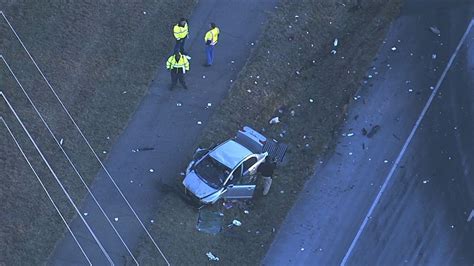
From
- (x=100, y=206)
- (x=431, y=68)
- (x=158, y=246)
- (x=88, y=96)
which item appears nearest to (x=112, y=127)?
(x=88, y=96)

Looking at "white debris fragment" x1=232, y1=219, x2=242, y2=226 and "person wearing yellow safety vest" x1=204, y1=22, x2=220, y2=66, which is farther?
"person wearing yellow safety vest" x1=204, y1=22, x2=220, y2=66

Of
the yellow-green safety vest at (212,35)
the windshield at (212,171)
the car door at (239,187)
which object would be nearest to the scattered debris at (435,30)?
the yellow-green safety vest at (212,35)

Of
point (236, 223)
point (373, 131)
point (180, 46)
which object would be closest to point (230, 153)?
point (236, 223)

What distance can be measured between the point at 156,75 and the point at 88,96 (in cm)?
242

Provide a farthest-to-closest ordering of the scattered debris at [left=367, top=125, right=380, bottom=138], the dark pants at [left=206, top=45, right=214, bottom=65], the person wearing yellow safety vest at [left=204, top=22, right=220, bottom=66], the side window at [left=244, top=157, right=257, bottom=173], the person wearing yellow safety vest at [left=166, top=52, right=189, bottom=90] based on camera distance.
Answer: the dark pants at [left=206, top=45, right=214, bottom=65] < the scattered debris at [left=367, top=125, right=380, bottom=138] < the person wearing yellow safety vest at [left=204, top=22, right=220, bottom=66] < the person wearing yellow safety vest at [left=166, top=52, right=189, bottom=90] < the side window at [left=244, top=157, right=257, bottom=173]

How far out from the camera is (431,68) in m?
24.5

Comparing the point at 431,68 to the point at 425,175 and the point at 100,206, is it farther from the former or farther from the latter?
the point at 100,206

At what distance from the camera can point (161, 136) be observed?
2180 centimetres

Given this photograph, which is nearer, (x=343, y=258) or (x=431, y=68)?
(x=343, y=258)

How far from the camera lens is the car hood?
65.3 ft

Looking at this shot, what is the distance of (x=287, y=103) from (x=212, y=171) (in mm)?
4404

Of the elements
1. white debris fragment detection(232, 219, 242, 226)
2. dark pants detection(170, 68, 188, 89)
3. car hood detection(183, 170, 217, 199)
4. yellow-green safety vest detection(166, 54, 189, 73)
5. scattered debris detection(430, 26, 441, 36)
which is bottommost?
white debris fragment detection(232, 219, 242, 226)

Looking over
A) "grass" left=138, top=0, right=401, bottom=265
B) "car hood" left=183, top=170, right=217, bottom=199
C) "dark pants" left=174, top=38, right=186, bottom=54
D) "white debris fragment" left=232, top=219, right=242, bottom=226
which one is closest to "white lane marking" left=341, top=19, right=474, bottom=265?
"grass" left=138, top=0, right=401, bottom=265

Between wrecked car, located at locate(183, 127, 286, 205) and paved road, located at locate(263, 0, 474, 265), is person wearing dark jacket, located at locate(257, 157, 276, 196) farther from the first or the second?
paved road, located at locate(263, 0, 474, 265)
